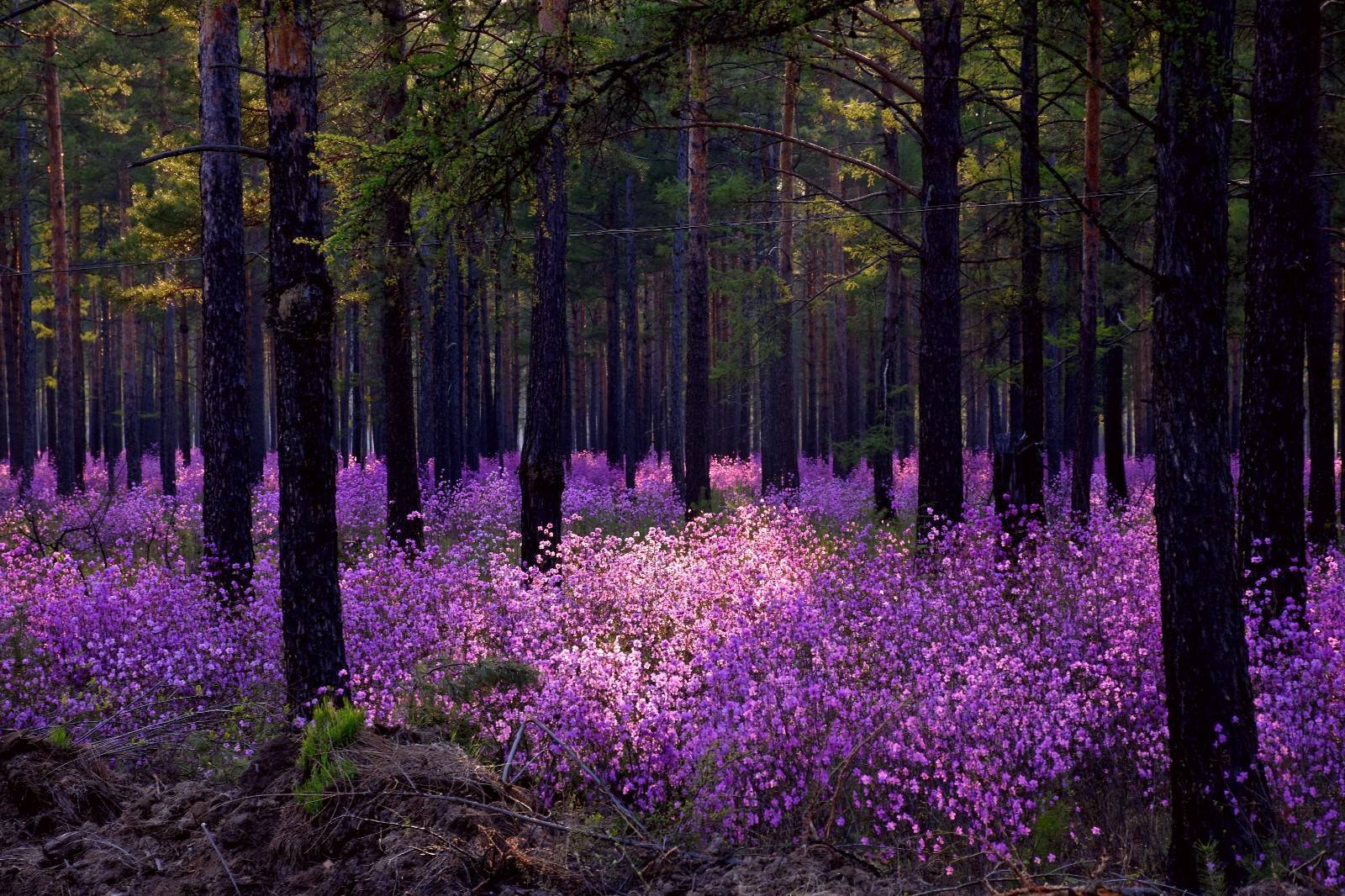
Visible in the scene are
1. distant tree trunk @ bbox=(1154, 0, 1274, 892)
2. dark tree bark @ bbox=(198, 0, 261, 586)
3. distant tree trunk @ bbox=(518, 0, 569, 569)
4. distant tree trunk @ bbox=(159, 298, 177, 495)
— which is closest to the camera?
distant tree trunk @ bbox=(1154, 0, 1274, 892)

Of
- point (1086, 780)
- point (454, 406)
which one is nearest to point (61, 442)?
point (454, 406)

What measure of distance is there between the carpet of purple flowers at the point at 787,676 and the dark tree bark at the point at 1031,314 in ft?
5.97

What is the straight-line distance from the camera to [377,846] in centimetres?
432

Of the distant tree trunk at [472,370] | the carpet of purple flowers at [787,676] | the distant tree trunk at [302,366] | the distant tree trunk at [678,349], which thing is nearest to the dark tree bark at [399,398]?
the carpet of purple flowers at [787,676]

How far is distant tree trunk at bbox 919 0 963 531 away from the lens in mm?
11266

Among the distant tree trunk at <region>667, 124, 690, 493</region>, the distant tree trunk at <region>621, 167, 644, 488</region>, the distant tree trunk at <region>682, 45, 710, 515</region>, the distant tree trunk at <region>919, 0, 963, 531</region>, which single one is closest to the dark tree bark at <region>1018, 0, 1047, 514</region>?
the distant tree trunk at <region>919, 0, 963, 531</region>

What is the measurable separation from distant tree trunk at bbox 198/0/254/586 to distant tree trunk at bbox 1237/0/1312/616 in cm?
960

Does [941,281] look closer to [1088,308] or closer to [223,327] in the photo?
[1088,308]

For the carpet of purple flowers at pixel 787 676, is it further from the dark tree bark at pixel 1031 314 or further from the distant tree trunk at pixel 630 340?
the distant tree trunk at pixel 630 340

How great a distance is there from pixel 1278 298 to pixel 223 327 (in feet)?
32.9

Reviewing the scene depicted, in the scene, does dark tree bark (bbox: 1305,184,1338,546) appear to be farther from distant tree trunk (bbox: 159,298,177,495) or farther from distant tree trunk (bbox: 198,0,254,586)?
distant tree trunk (bbox: 159,298,177,495)

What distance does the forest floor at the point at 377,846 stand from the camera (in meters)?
4.00

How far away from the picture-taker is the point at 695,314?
54.7 feet

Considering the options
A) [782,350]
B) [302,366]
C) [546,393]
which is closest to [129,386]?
[782,350]
